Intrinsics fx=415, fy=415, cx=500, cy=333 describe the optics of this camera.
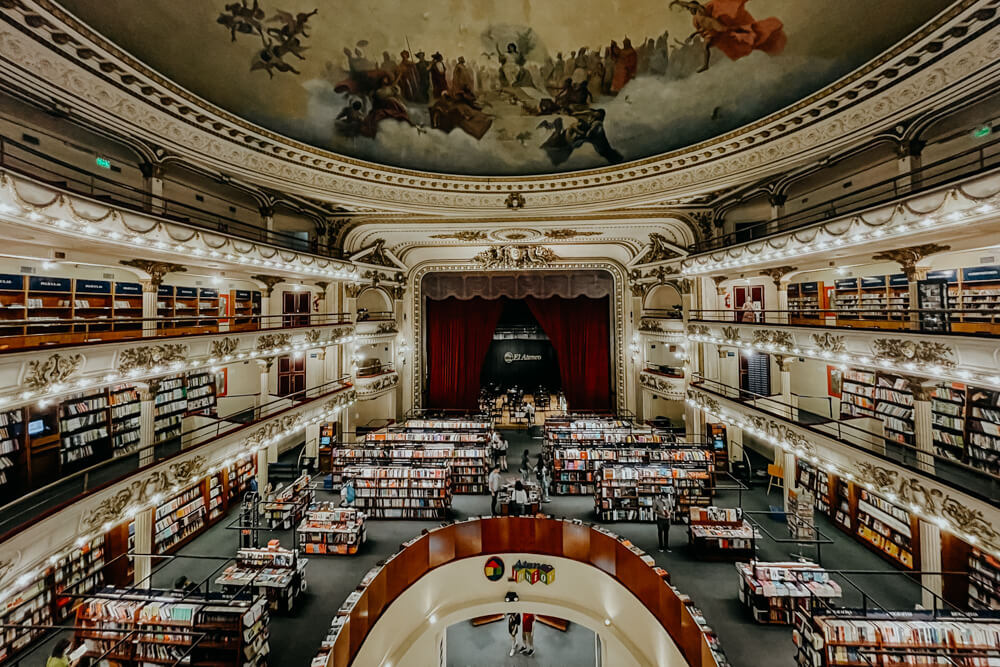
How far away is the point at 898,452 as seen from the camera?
6477 mm

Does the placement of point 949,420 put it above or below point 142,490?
above

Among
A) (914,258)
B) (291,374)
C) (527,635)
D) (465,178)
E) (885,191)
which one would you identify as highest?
(465,178)

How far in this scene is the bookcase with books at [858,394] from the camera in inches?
351

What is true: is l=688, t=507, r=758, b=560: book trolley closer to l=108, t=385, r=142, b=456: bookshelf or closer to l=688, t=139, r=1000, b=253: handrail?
l=688, t=139, r=1000, b=253: handrail

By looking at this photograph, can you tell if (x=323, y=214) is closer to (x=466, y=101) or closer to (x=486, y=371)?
(x=466, y=101)

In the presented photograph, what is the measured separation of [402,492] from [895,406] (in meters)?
10.4

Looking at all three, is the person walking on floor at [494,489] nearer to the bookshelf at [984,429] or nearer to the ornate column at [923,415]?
the ornate column at [923,415]

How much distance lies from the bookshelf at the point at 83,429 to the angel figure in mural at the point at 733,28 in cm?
1268

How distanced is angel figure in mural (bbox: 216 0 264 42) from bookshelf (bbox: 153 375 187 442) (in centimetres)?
710

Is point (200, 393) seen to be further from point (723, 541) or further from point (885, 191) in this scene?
point (885, 191)

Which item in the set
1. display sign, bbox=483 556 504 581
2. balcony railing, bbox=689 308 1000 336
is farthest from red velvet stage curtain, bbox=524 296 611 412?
display sign, bbox=483 556 504 581

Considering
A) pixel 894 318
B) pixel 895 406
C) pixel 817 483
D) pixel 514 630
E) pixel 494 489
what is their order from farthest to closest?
pixel 514 630, pixel 494 489, pixel 817 483, pixel 894 318, pixel 895 406

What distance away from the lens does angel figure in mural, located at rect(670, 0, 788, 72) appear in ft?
23.4

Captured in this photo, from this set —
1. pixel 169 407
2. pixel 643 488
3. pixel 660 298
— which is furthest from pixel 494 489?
pixel 660 298
